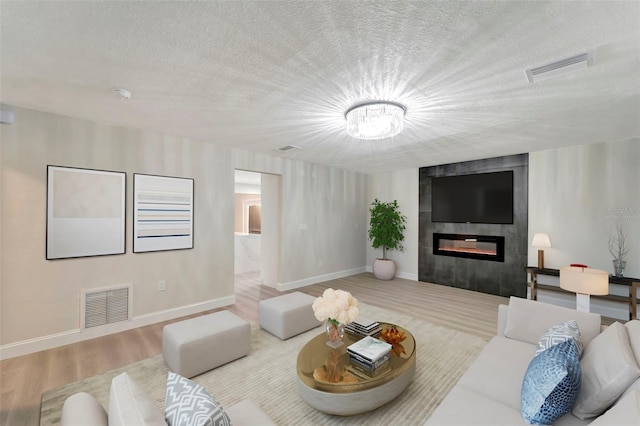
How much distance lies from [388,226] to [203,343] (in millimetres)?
4695

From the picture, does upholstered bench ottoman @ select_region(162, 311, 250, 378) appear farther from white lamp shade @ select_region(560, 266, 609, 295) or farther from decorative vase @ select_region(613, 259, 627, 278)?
decorative vase @ select_region(613, 259, 627, 278)

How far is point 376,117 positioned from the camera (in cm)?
267

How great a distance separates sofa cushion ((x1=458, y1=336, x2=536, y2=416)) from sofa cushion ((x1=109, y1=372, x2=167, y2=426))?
1.72 metres

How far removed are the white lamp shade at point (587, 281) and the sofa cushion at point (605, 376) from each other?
3.44 ft

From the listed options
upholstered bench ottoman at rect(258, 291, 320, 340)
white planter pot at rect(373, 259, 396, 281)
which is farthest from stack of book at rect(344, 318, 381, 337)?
white planter pot at rect(373, 259, 396, 281)

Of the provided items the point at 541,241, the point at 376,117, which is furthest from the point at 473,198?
the point at 376,117

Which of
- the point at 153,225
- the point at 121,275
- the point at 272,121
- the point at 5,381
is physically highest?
the point at 272,121

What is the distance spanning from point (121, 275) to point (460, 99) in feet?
14.5

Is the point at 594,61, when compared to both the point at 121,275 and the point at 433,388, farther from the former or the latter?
the point at 121,275

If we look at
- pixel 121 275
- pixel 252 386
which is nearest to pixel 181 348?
pixel 252 386

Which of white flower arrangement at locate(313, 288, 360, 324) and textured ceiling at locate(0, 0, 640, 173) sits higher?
textured ceiling at locate(0, 0, 640, 173)

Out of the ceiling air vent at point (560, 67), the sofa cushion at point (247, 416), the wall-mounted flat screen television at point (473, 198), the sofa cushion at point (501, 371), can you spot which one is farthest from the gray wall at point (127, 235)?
the ceiling air vent at point (560, 67)

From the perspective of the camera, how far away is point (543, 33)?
1685mm

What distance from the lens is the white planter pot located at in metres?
6.14
